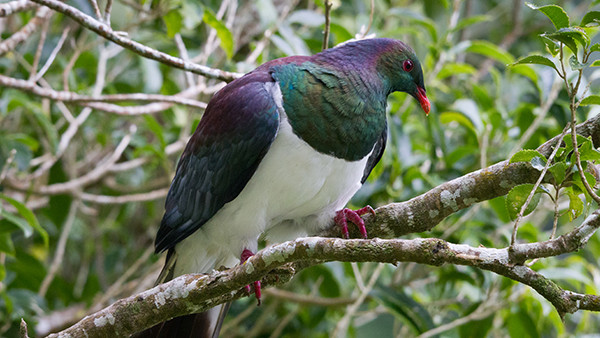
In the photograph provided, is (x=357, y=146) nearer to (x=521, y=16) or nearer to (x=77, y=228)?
(x=77, y=228)

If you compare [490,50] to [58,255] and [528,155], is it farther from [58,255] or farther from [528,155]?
[58,255]

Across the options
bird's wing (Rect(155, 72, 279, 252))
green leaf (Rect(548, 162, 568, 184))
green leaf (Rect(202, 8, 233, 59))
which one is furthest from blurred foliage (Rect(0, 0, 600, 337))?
green leaf (Rect(548, 162, 568, 184))

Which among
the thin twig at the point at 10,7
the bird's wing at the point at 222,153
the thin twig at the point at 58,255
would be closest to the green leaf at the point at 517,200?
the bird's wing at the point at 222,153

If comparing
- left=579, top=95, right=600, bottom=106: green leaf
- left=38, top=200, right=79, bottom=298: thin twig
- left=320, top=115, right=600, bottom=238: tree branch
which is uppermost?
left=579, top=95, right=600, bottom=106: green leaf

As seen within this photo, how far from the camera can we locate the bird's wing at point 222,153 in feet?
9.04

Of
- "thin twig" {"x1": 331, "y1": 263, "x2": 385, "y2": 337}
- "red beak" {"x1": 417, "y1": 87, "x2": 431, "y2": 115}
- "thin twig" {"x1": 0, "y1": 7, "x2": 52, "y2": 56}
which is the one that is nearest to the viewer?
"red beak" {"x1": 417, "y1": 87, "x2": 431, "y2": 115}

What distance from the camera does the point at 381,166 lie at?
3.45 meters

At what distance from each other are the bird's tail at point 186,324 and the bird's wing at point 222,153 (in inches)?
7.0

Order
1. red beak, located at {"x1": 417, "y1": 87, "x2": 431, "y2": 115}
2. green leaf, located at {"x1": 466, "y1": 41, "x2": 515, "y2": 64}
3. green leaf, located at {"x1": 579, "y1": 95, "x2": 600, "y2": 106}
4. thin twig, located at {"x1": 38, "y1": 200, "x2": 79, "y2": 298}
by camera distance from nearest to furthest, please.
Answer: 1. green leaf, located at {"x1": 579, "y1": 95, "x2": 600, "y2": 106}
2. red beak, located at {"x1": 417, "y1": 87, "x2": 431, "y2": 115}
3. green leaf, located at {"x1": 466, "y1": 41, "x2": 515, "y2": 64}
4. thin twig, located at {"x1": 38, "y1": 200, "x2": 79, "y2": 298}

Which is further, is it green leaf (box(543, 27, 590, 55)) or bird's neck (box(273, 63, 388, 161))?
bird's neck (box(273, 63, 388, 161))

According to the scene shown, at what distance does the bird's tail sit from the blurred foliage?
62 centimetres

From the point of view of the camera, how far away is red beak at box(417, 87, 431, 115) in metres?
3.19

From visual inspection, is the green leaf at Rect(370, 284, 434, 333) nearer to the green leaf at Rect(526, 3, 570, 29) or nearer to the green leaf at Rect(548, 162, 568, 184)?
the green leaf at Rect(548, 162, 568, 184)

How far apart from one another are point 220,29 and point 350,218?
125 cm
